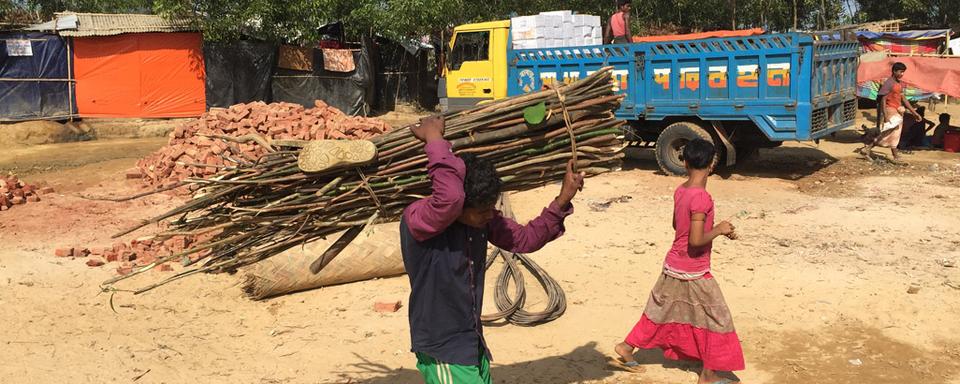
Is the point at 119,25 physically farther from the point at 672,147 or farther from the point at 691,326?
the point at 691,326

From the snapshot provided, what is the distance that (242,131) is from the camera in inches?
442

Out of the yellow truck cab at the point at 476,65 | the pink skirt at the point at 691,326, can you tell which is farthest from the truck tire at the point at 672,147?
the pink skirt at the point at 691,326

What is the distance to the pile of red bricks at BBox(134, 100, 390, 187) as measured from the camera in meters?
10.5

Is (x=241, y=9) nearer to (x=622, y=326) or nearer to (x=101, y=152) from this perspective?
(x=101, y=152)

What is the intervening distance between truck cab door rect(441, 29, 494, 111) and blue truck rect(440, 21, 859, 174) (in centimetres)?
46

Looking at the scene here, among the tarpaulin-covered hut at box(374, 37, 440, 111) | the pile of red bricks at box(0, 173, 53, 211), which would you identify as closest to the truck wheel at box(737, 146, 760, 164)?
the pile of red bricks at box(0, 173, 53, 211)

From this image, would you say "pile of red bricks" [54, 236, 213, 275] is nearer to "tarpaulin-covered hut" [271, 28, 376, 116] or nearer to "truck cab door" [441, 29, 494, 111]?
"truck cab door" [441, 29, 494, 111]

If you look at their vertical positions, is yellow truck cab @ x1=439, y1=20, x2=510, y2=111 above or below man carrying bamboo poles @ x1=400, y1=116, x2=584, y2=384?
above

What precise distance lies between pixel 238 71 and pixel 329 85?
2.25 metres

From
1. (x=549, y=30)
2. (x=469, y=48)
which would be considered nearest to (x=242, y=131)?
(x=469, y=48)

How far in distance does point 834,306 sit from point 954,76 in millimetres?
10728

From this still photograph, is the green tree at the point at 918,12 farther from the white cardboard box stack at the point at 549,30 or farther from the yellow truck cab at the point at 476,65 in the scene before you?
the yellow truck cab at the point at 476,65

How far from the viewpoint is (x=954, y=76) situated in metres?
14.1

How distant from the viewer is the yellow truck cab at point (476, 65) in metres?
12.8
